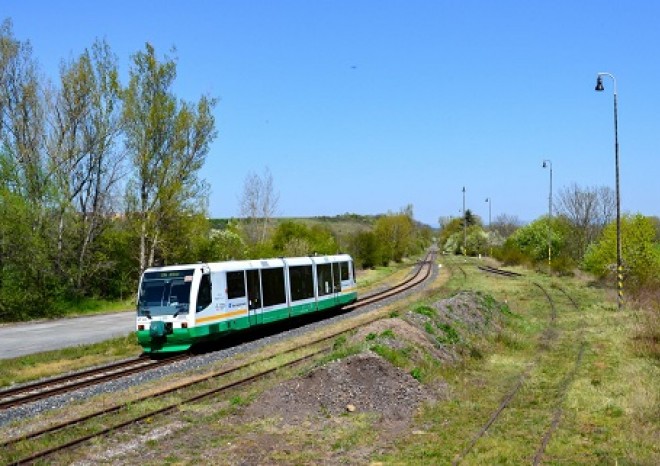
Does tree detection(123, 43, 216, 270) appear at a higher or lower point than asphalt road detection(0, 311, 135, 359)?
higher

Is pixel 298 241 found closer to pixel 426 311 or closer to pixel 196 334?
pixel 426 311

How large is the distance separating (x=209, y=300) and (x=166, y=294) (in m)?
1.32

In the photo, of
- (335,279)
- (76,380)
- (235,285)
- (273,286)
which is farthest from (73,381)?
(335,279)

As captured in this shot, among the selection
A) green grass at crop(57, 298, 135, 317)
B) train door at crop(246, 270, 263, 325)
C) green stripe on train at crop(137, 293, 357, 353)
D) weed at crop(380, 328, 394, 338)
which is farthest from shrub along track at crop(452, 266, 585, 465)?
green grass at crop(57, 298, 135, 317)

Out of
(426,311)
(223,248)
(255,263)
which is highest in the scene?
(255,263)

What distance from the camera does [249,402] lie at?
1264 cm

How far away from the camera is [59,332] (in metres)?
28.4

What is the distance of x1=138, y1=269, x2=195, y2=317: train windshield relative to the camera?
19.7 m

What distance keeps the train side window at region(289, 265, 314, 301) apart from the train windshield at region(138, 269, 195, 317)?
6.71m

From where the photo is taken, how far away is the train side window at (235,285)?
70.2 feet

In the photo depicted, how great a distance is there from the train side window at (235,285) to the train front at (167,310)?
5.58ft

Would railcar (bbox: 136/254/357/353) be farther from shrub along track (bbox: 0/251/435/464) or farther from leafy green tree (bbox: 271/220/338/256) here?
leafy green tree (bbox: 271/220/338/256)

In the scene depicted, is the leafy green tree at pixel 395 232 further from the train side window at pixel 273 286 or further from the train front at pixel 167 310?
the train front at pixel 167 310

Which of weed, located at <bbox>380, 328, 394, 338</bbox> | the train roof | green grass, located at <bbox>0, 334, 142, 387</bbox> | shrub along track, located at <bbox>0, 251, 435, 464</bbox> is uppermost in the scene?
the train roof
